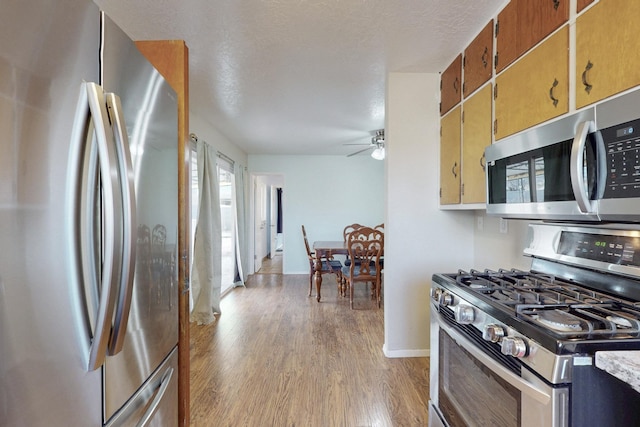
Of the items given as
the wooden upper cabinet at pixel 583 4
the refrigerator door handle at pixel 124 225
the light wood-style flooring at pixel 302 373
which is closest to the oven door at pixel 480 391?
the light wood-style flooring at pixel 302 373

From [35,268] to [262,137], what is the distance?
4.07m

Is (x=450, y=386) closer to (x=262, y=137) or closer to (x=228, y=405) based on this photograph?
(x=228, y=405)

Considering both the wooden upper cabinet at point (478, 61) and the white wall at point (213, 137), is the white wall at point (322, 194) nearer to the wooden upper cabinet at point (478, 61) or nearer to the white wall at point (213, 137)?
the white wall at point (213, 137)

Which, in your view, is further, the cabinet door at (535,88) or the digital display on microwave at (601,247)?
the cabinet door at (535,88)

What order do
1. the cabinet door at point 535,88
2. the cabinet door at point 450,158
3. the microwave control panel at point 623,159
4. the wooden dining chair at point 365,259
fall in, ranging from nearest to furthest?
the microwave control panel at point 623,159
the cabinet door at point 535,88
the cabinet door at point 450,158
the wooden dining chair at point 365,259

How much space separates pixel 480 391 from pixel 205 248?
295cm

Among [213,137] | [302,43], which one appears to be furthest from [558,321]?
[213,137]

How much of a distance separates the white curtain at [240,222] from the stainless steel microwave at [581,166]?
4.14 meters

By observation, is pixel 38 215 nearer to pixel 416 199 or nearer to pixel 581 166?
pixel 581 166

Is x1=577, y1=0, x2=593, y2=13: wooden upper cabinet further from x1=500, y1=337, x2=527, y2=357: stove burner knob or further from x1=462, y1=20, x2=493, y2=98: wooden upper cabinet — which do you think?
x1=500, y1=337, x2=527, y2=357: stove burner knob

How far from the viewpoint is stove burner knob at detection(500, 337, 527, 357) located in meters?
0.86

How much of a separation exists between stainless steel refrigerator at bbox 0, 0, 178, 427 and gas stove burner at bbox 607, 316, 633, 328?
1326 millimetres

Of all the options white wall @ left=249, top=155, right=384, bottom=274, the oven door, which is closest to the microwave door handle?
the oven door

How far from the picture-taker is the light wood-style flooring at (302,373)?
1845 millimetres
